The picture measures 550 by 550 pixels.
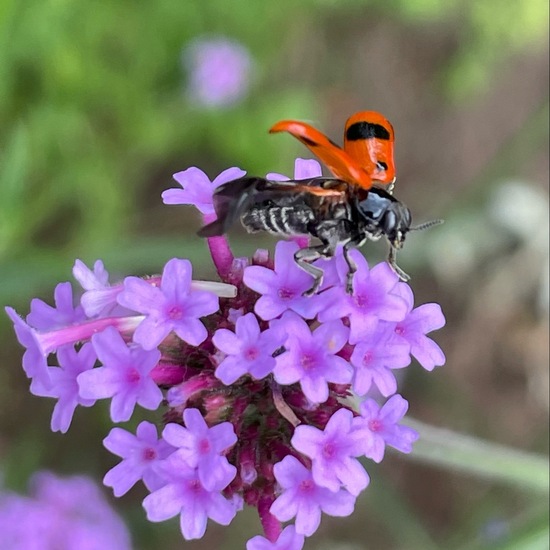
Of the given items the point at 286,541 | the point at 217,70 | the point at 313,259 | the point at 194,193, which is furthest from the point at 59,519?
the point at 217,70

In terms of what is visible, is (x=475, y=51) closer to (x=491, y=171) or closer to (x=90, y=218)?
(x=491, y=171)

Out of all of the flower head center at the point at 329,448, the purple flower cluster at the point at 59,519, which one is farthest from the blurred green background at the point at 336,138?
the flower head center at the point at 329,448

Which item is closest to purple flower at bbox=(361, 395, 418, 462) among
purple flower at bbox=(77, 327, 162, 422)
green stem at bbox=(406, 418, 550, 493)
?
green stem at bbox=(406, 418, 550, 493)

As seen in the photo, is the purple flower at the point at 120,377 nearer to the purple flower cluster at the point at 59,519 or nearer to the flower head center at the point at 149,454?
the flower head center at the point at 149,454

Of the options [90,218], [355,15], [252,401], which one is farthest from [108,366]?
[355,15]

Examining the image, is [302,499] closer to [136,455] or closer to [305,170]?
[136,455]

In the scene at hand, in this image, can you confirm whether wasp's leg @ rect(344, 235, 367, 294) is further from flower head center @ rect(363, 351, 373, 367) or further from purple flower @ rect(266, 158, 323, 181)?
purple flower @ rect(266, 158, 323, 181)
